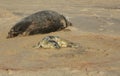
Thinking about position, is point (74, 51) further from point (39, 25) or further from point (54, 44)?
point (39, 25)

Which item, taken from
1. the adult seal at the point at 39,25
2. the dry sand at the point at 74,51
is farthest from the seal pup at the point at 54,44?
the adult seal at the point at 39,25

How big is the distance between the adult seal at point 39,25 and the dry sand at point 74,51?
0.69 ft

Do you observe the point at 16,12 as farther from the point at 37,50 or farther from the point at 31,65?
the point at 31,65

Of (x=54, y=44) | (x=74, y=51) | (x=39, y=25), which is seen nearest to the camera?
(x=74, y=51)

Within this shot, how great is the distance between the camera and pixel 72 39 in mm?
9141

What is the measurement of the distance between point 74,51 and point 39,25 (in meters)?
2.33

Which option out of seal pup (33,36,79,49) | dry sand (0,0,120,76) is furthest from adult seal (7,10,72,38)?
seal pup (33,36,79,49)

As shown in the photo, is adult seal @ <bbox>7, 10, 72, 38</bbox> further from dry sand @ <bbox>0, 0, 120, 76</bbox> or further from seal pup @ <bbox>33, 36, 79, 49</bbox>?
seal pup @ <bbox>33, 36, 79, 49</bbox>

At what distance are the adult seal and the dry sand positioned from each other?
0.21 meters

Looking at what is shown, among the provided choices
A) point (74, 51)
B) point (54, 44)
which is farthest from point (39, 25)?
point (74, 51)

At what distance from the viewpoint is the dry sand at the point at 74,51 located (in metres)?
6.65

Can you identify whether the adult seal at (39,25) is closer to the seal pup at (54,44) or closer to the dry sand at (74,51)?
the dry sand at (74,51)

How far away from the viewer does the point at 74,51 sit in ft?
25.9

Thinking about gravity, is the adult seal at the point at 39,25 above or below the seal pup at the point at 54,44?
below
